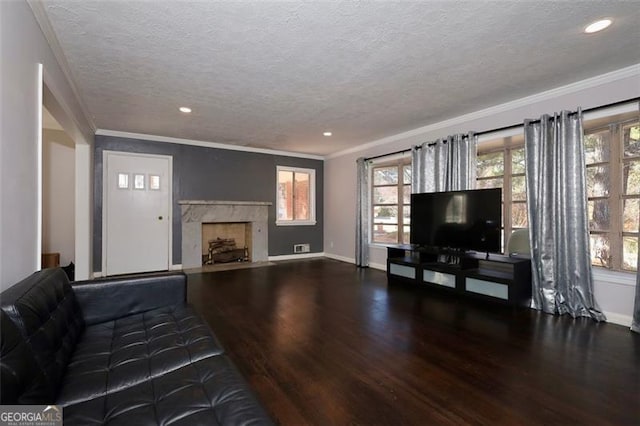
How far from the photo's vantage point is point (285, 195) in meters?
6.93

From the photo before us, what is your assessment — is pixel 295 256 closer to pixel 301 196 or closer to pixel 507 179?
pixel 301 196

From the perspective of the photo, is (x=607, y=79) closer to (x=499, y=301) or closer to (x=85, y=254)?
(x=499, y=301)

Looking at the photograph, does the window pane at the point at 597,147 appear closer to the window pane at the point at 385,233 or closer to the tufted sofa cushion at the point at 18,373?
the window pane at the point at 385,233

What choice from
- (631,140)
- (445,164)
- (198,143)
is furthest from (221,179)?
(631,140)

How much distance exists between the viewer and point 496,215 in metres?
3.58

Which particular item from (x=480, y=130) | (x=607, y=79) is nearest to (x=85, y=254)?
(x=480, y=130)

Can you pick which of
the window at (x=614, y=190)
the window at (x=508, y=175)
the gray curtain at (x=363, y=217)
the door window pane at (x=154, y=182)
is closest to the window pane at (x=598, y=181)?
the window at (x=614, y=190)

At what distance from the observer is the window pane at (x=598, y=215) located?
3.17 meters

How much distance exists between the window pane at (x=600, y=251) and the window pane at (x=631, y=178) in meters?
0.53

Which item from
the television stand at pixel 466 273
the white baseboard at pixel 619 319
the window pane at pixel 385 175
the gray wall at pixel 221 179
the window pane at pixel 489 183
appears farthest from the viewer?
the window pane at pixel 385 175

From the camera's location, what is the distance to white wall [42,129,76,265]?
508 cm

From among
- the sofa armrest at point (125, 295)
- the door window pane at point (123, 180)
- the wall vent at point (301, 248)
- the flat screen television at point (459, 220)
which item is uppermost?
the door window pane at point (123, 180)

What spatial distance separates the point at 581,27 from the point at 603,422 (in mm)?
2644

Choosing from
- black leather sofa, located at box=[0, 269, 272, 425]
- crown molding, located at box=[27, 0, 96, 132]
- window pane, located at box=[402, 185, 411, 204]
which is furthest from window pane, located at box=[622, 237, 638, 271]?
crown molding, located at box=[27, 0, 96, 132]
